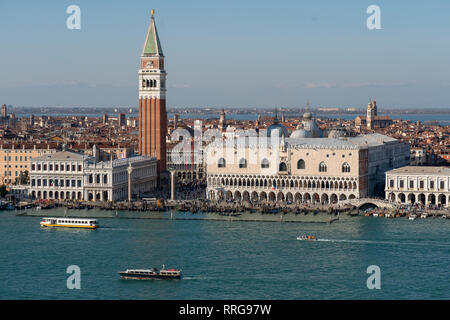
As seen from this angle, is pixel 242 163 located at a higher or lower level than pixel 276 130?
lower

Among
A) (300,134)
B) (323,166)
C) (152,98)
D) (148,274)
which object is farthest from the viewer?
(152,98)

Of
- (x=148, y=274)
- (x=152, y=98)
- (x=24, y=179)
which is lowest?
(x=148, y=274)

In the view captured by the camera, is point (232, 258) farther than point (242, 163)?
No

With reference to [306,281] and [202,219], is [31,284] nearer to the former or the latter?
[306,281]

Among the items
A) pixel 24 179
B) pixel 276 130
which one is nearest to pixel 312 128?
pixel 276 130

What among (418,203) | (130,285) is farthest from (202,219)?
(130,285)

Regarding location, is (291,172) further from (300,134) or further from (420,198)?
(420,198)
